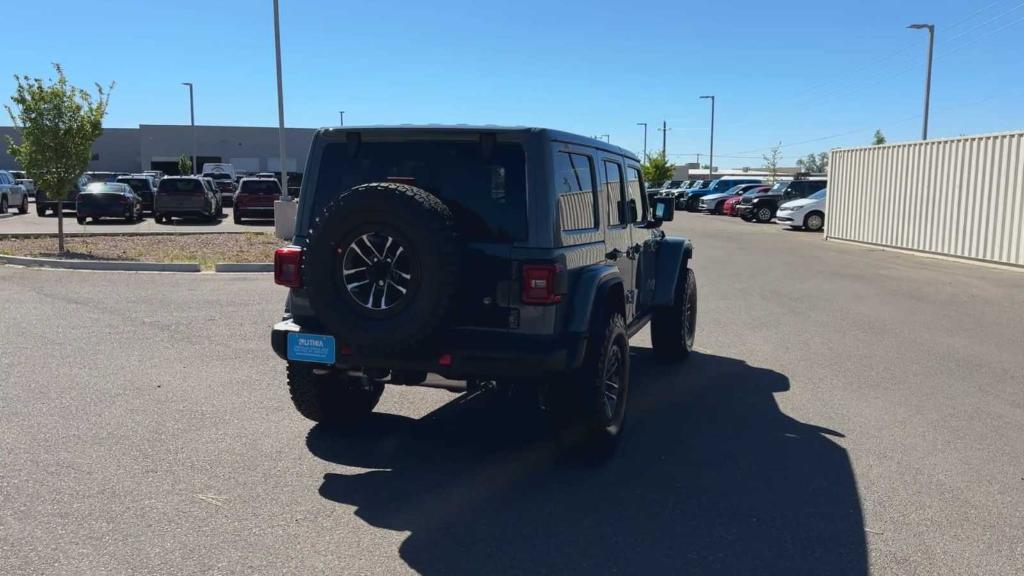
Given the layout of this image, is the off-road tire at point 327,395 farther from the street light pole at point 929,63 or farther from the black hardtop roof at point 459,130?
the street light pole at point 929,63

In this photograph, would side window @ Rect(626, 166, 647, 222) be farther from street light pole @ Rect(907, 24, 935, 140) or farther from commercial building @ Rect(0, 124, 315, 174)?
commercial building @ Rect(0, 124, 315, 174)

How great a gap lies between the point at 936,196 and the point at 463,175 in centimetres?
1881

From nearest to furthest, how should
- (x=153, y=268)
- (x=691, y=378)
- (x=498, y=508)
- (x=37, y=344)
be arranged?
(x=498, y=508)
(x=691, y=378)
(x=37, y=344)
(x=153, y=268)

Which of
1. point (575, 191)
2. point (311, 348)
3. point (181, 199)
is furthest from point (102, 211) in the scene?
point (575, 191)

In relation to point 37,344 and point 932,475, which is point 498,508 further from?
point 37,344

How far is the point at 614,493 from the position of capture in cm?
474

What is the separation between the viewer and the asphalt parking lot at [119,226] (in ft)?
78.1

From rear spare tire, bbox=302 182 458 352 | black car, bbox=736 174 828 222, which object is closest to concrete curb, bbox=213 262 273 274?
rear spare tire, bbox=302 182 458 352

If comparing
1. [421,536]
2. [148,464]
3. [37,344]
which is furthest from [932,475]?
[37,344]

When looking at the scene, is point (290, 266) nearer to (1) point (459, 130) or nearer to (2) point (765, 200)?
(1) point (459, 130)

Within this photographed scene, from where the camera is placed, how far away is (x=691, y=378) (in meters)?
7.61

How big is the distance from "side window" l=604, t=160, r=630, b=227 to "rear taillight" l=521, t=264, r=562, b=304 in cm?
144

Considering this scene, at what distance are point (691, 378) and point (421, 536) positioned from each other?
4.03 m

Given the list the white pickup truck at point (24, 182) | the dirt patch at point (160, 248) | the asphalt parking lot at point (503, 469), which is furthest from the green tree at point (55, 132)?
the white pickup truck at point (24, 182)
